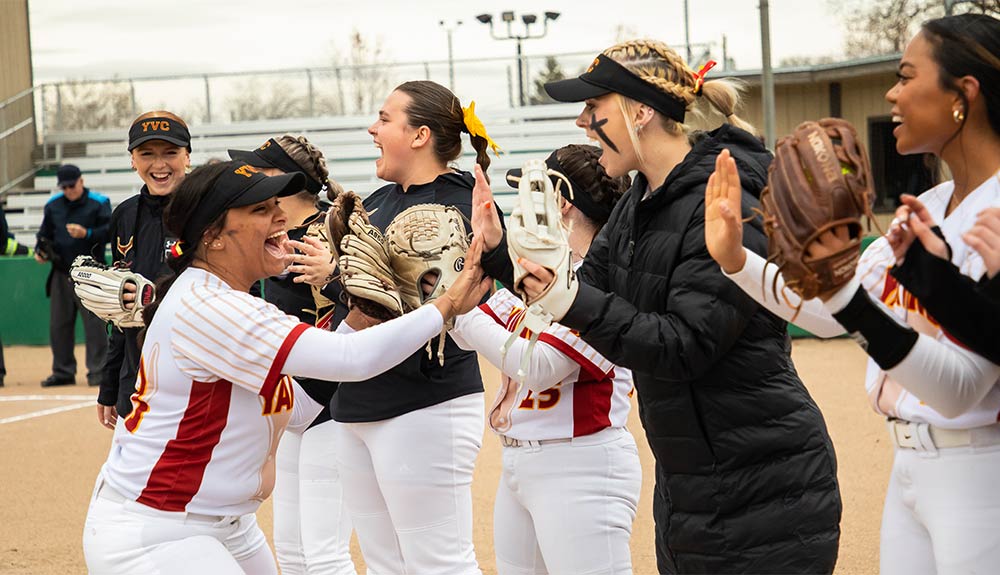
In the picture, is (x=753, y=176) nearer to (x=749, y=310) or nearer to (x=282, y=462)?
(x=749, y=310)

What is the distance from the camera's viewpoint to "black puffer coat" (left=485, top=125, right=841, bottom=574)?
2967 millimetres

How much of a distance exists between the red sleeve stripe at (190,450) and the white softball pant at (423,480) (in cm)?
87

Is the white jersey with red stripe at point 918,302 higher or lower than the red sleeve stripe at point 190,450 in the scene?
higher

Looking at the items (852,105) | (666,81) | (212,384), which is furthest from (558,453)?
Answer: (852,105)

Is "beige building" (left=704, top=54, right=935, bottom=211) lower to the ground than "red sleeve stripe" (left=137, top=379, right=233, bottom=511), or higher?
higher

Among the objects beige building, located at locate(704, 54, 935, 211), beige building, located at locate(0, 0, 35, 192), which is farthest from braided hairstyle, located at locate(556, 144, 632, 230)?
beige building, located at locate(0, 0, 35, 192)

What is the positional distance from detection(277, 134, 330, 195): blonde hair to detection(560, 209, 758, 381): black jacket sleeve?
251 cm

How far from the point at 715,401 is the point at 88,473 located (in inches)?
269

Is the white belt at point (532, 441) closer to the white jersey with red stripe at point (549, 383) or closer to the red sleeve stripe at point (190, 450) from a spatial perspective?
the white jersey with red stripe at point (549, 383)

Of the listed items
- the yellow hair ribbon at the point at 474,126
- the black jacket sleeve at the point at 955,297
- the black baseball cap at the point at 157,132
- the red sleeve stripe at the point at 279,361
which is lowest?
the red sleeve stripe at the point at 279,361

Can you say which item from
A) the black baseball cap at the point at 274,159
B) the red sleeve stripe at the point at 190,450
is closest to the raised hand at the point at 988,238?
the red sleeve stripe at the point at 190,450

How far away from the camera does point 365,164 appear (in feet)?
79.5

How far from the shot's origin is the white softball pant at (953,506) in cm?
261

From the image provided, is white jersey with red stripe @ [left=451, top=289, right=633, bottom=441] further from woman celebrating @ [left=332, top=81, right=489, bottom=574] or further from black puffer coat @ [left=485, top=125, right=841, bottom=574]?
black puffer coat @ [left=485, top=125, right=841, bottom=574]
